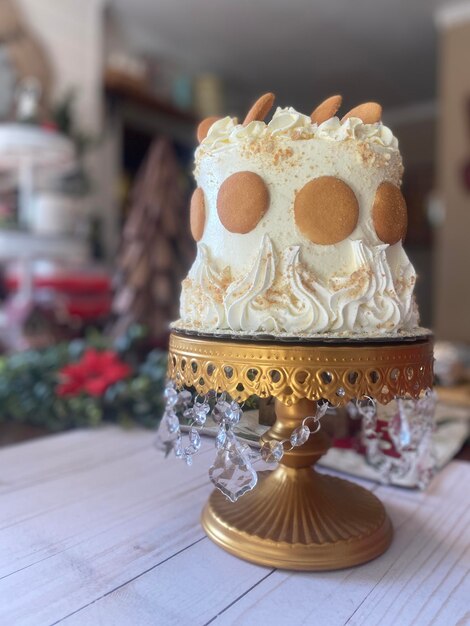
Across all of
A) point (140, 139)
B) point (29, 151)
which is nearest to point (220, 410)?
point (29, 151)

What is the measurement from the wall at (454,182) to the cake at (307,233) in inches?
119

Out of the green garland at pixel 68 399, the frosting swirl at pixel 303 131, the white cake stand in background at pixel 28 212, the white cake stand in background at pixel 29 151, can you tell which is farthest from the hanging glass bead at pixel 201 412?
the white cake stand in background at pixel 29 151

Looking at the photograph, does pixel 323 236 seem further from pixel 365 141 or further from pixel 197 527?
pixel 197 527

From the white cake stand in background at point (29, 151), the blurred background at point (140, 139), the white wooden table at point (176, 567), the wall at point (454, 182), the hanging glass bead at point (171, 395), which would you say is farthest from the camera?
the wall at point (454, 182)

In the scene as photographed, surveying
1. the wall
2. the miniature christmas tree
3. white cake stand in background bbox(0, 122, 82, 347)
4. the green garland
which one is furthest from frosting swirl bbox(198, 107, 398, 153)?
the wall

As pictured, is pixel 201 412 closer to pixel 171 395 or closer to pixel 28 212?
pixel 171 395

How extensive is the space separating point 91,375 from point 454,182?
2.89 m

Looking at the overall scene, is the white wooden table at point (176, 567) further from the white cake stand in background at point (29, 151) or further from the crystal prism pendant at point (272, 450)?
the white cake stand in background at point (29, 151)

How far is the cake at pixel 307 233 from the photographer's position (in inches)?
23.1

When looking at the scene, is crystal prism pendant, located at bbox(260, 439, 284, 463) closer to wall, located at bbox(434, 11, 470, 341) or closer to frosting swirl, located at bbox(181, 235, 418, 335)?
frosting swirl, located at bbox(181, 235, 418, 335)

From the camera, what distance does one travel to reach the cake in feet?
1.92

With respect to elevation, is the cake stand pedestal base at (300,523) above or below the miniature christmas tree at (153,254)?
below

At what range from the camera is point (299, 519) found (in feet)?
2.19

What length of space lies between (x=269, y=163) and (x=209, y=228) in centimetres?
11
